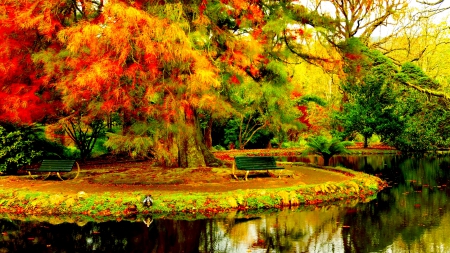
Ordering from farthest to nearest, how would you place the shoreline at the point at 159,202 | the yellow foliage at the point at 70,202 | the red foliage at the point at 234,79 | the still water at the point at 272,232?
the red foliage at the point at 234,79 < the yellow foliage at the point at 70,202 < the shoreline at the point at 159,202 < the still water at the point at 272,232

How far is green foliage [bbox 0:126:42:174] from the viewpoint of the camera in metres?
16.0

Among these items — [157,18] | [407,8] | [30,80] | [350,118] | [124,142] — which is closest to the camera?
[157,18]

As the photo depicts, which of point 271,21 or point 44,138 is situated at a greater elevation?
point 271,21

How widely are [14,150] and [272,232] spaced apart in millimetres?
11312

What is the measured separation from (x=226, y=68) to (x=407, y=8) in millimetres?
23216

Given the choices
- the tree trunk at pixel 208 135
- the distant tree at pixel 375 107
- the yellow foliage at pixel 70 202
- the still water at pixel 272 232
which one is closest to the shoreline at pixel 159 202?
the yellow foliage at pixel 70 202

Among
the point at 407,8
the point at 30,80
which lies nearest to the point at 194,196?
the point at 30,80

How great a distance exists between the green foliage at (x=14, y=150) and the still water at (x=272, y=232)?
6.73 m

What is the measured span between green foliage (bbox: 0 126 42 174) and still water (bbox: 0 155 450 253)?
6.73 meters

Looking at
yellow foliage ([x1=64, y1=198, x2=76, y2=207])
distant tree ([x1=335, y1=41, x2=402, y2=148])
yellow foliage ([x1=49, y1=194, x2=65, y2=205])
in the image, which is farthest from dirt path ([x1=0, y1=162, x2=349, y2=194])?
distant tree ([x1=335, y1=41, x2=402, y2=148])

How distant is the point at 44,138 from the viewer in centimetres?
2031

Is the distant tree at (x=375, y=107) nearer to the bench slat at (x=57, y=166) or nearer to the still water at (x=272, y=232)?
the still water at (x=272, y=232)

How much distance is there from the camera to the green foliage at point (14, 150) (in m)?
16.0

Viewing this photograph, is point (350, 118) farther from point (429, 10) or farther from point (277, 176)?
Answer: point (429, 10)
